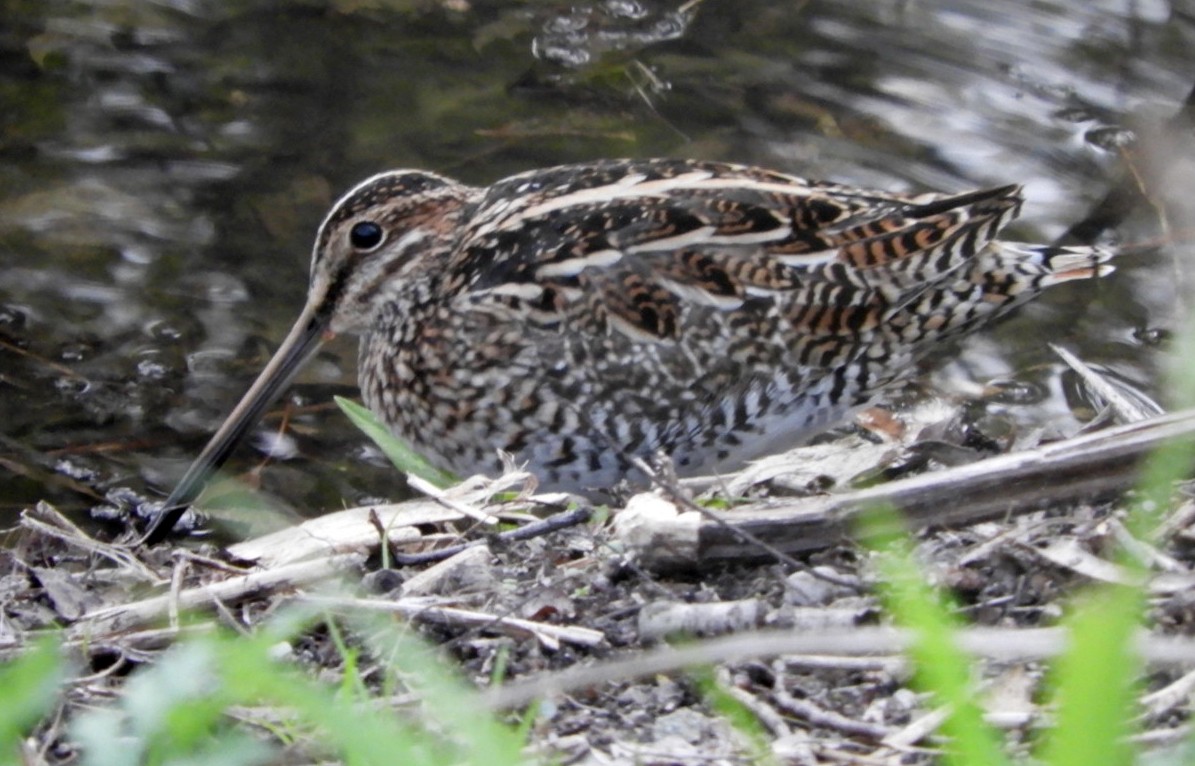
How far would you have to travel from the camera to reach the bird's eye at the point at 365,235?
15.8 ft

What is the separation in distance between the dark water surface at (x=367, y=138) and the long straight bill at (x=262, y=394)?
473 millimetres

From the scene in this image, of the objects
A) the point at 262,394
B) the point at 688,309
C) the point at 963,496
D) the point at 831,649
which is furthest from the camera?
the point at 262,394

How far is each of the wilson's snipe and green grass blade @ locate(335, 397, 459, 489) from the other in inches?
3.2

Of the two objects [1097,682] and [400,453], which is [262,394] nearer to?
[400,453]

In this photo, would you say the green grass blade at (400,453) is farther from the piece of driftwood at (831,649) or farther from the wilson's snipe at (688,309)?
the piece of driftwood at (831,649)

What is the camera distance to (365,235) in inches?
190

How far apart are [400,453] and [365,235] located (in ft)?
1.94

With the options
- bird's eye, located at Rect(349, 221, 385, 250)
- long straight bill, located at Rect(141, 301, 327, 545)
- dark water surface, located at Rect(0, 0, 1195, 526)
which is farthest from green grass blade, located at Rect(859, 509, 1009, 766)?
dark water surface, located at Rect(0, 0, 1195, 526)

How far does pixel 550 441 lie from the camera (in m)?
4.39

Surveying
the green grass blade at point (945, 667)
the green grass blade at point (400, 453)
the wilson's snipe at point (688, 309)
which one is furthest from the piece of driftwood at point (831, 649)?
the green grass blade at point (400, 453)

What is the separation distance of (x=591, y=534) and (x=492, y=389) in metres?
0.86

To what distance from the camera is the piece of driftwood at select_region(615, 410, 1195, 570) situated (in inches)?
121

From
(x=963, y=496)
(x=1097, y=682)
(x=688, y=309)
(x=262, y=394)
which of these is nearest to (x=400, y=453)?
(x=262, y=394)

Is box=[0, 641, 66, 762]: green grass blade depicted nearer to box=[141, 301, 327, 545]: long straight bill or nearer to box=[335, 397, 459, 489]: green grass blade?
box=[335, 397, 459, 489]: green grass blade
